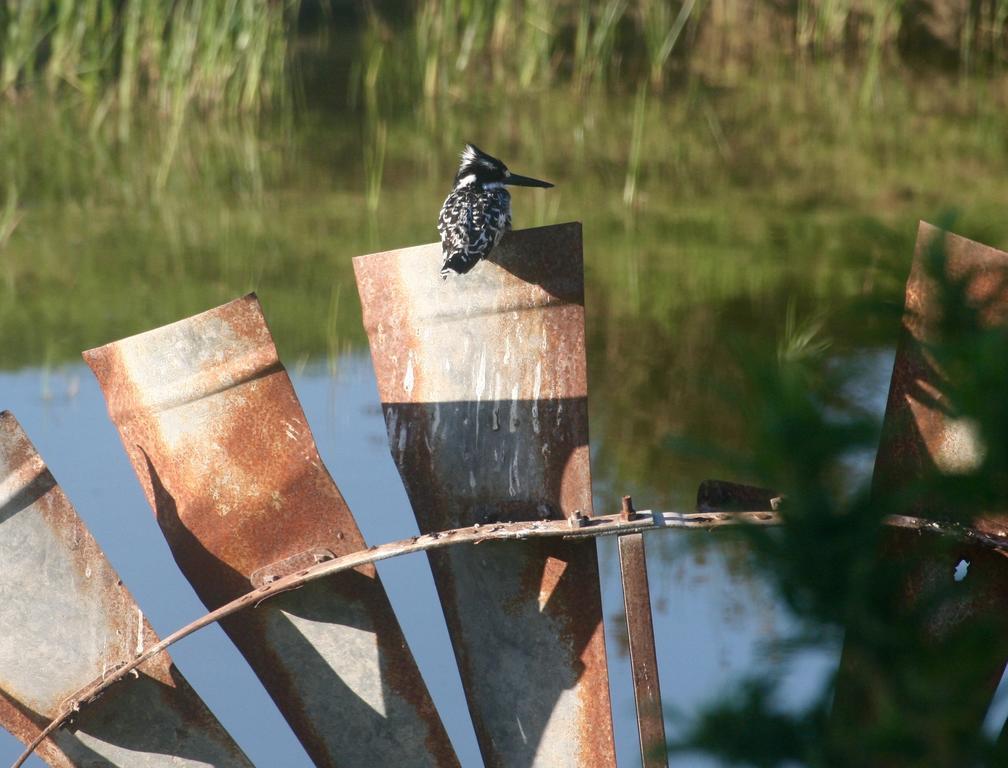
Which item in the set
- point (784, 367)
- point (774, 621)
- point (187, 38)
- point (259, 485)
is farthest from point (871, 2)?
point (784, 367)

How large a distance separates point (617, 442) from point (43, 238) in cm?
319

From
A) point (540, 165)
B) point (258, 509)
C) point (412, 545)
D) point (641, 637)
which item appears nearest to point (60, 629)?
point (258, 509)

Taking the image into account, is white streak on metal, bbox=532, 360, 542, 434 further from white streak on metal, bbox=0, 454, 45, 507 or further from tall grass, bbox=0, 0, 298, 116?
tall grass, bbox=0, 0, 298, 116

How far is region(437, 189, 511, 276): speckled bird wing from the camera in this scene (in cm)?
256

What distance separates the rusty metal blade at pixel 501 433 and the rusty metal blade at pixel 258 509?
16 centimetres

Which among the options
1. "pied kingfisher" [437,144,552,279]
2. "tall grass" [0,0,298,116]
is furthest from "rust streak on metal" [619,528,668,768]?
"tall grass" [0,0,298,116]

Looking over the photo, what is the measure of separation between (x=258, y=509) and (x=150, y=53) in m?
6.65

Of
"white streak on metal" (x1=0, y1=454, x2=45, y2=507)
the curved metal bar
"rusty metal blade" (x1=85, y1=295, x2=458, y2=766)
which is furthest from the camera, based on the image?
"rusty metal blade" (x1=85, y1=295, x2=458, y2=766)

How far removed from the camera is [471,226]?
2799 millimetres

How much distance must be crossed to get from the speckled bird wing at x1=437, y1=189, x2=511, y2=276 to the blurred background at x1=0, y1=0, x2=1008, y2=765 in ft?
2.22

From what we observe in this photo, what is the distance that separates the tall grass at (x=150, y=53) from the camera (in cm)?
775

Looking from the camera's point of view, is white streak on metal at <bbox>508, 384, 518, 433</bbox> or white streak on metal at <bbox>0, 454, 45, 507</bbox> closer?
white streak on metal at <bbox>0, 454, 45, 507</bbox>

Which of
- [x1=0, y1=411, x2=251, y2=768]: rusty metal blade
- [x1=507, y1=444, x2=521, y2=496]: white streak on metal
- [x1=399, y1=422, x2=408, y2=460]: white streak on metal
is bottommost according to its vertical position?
[x1=0, y1=411, x2=251, y2=768]: rusty metal blade

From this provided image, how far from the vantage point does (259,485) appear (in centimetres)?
246
